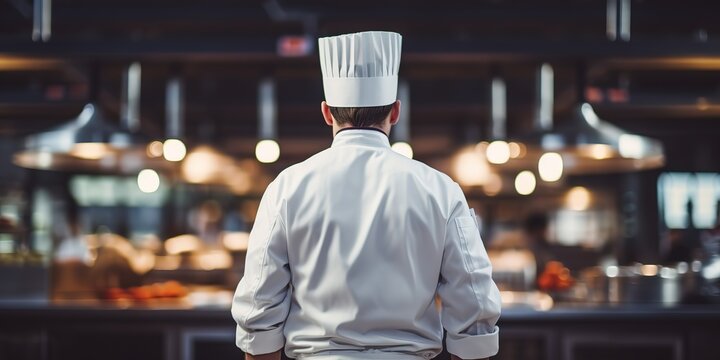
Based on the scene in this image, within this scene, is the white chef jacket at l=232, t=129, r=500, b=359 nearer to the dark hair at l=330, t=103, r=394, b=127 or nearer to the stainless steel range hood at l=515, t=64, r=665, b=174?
the dark hair at l=330, t=103, r=394, b=127

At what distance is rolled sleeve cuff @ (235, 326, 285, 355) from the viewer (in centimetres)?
Result: 192

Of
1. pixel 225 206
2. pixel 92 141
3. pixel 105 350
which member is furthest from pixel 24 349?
pixel 225 206

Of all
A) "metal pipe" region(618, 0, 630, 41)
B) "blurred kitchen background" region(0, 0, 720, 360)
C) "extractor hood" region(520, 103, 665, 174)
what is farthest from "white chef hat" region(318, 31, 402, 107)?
"metal pipe" region(618, 0, 630, 41)

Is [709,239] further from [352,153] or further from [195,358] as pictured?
[352,153]

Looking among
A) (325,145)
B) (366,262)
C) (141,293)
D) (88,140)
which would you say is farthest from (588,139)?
(325,145)

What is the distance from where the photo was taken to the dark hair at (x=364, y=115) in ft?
6.40

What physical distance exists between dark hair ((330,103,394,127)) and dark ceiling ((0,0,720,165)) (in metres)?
3.45

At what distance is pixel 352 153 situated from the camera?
1.93 m

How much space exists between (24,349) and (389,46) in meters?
3.43

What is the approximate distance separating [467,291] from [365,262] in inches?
9.7

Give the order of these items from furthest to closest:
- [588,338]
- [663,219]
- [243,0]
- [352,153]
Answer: [663,219] → [243,0] → [588,338] → [352,153]

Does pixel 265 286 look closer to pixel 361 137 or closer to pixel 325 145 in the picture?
pixel 361 137

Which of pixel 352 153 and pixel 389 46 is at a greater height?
pixel 389 46

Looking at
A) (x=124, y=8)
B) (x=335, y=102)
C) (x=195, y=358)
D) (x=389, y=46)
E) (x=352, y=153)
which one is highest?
(x=124, y=8)
